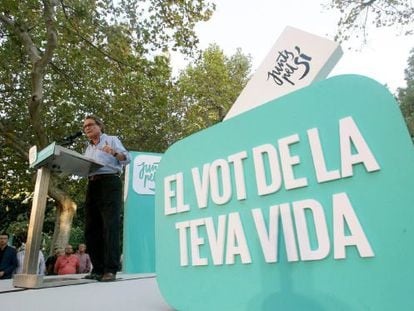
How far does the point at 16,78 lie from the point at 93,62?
114 inches

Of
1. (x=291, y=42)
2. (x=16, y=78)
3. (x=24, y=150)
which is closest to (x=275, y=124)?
(x=291, y=42)

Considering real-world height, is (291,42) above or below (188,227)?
above

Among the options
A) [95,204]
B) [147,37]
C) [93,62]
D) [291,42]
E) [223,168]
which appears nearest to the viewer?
[223,168]

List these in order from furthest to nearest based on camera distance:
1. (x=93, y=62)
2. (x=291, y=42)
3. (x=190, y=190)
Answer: (x=93, y=62)
(x=291, y=42)
(x=190, y=190)

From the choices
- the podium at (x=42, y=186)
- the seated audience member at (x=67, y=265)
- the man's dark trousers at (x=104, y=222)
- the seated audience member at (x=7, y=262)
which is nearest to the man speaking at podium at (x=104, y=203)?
the man's dark trousers at (x=104, y=222)

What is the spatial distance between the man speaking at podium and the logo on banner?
1745 millimetres

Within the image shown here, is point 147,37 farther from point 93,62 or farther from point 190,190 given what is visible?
point 190,190

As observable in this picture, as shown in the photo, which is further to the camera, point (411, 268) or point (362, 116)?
point (362, 116)

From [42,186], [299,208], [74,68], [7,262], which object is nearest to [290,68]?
[299,208]

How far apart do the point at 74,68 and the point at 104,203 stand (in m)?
8.27

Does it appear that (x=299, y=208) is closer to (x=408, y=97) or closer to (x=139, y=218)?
(x=139, y=218)

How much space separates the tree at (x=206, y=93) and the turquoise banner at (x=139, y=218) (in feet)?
32.5

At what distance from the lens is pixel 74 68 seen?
1008 cm

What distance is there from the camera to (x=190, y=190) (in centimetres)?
153
